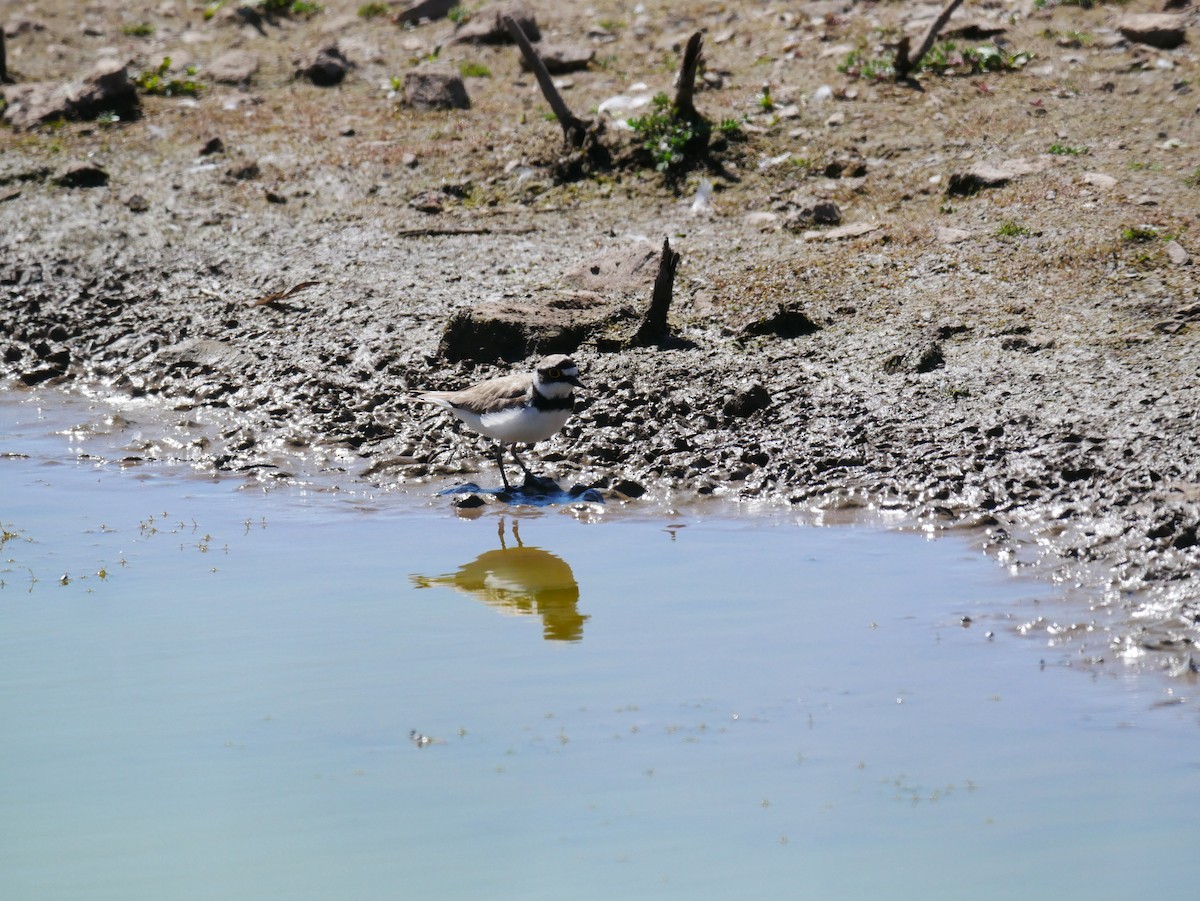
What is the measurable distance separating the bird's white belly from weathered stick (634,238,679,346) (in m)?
1.62

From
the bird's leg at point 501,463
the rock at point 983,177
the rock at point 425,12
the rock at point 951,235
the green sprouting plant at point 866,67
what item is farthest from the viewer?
the rock at point 425,12

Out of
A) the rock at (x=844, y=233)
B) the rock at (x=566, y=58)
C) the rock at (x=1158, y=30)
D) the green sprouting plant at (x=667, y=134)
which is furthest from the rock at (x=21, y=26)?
the rock at (x=1158, y=30)

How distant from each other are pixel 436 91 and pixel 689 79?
151 inches

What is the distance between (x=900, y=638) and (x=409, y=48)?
516 inches

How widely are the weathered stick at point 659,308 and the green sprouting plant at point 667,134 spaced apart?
127 inches

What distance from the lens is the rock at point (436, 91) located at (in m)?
15.4

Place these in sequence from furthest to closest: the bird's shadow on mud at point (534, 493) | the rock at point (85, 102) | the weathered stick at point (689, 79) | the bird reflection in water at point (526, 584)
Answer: the rock at point (85, 102) → the weathered stick at point (689, 79) → the bird's shadow on mud at point (534, 493) → the bird reflection in water at point (526, 584)

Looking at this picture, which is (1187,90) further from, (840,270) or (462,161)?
(462,161)

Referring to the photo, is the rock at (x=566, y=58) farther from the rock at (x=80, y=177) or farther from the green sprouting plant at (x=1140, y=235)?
the green sprouting plant at (x=1140, y=235)

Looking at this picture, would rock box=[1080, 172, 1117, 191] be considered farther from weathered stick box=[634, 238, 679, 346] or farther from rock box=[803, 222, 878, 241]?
weathered stick box=[634, 238, 679, 346]

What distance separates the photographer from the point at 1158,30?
13.9m

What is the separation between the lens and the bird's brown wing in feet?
27.4

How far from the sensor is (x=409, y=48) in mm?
17391

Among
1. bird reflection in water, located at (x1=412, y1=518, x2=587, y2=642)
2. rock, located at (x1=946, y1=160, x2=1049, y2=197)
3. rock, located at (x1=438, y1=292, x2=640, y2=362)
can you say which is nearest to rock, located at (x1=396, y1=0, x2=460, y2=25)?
rock, located at (x1=946, y1=160, x2=1049, y2=197)
